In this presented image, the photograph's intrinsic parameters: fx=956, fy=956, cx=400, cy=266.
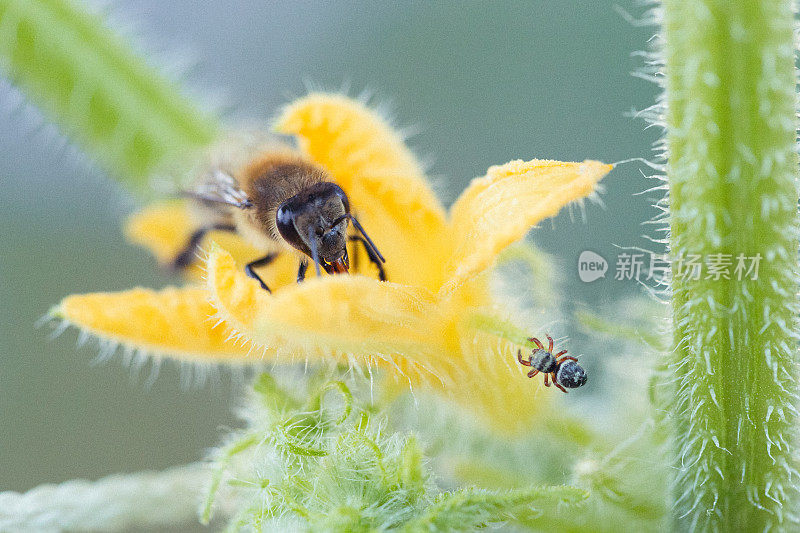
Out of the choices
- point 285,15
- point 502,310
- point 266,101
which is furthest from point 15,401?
point 502,310

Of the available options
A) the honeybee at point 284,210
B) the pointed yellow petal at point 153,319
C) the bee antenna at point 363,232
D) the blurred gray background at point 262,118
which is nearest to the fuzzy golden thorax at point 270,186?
the honeybee at point 284,210

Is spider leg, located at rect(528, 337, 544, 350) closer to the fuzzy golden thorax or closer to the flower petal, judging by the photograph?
the flower petal

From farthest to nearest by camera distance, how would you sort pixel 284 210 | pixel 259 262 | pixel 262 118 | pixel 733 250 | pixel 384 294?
1. pixel 262 118
2. pixel 259 262
3. pixel 284 210
4. pixel 384 294
5. pixel 733 250

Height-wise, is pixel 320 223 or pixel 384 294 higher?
pixel 320 223

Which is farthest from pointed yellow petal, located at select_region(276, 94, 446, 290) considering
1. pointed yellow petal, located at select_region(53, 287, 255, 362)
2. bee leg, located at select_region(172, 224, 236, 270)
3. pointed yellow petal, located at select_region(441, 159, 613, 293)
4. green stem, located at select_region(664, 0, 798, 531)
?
green stem, located at select_region(664, 0, 798, 531)

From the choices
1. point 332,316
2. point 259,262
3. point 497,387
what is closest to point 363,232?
point 259,262

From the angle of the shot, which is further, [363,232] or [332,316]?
[363,232]

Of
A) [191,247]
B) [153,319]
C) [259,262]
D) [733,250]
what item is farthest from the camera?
[191,247]

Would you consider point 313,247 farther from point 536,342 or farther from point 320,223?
point 536,342
